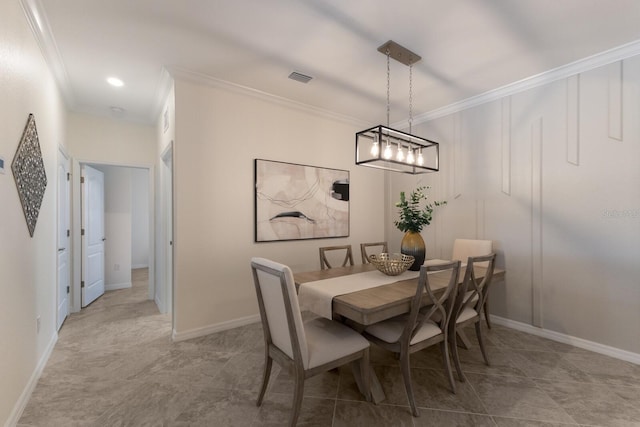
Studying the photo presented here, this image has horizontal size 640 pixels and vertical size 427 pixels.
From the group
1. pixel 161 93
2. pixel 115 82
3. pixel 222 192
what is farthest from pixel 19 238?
pixel 161 93

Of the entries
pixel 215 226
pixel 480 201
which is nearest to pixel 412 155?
pixel 480 201

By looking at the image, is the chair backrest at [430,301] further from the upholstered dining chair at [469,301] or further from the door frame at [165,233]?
the door frame at [165,233]

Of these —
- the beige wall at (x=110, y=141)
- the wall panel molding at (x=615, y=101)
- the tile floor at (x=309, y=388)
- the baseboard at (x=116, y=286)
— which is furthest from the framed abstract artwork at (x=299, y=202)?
the baseboard at (x=116, y=286)

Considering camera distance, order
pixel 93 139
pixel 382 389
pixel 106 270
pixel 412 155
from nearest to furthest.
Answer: pixel 382 389, pixel 412 155, pixel 93 139, pixel 106 270

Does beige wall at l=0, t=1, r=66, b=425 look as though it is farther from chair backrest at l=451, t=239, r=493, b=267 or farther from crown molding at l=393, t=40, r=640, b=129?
crown molding at l=393, t=40, r=640, b=129

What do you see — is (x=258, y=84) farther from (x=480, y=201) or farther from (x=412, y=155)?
(x=480, y=201)

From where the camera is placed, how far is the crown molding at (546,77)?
8.02 feet

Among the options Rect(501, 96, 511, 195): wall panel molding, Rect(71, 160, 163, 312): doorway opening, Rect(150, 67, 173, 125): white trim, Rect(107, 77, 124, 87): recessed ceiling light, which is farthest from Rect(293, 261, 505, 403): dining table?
Rect(107, 77, 124, 87): recessed ceiling light

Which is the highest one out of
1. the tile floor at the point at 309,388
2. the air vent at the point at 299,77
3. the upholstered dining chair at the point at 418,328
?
the air vent at the point at 299,77

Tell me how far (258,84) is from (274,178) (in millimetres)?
1059

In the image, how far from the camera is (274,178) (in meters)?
3.42

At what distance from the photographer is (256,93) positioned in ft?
10.7

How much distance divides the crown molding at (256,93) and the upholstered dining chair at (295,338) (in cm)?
218

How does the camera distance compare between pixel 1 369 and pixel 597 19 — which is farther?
pixel 597 19
